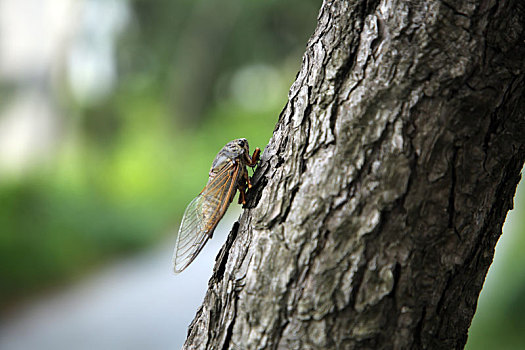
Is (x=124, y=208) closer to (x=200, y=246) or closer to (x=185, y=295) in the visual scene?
(x=185, y=295)

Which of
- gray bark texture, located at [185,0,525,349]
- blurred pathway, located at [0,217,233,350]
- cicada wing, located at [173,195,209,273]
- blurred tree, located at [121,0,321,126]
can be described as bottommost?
gray bark texture, located at [185,0,525,349]

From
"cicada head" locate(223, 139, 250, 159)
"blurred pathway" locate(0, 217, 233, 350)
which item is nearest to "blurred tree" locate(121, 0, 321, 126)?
"blurred pathway" locate(0, 217, 233, 350)

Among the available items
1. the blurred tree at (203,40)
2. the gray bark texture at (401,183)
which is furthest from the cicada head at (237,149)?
the blurred tree at (203,40)

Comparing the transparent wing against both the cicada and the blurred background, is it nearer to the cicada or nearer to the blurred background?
the cicada

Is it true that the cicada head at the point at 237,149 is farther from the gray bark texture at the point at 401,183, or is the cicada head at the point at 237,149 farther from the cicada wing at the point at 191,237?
the gray bark texture at the point at 401,183

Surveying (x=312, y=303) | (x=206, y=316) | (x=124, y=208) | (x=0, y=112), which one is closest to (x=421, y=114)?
(x=312, y=303)
